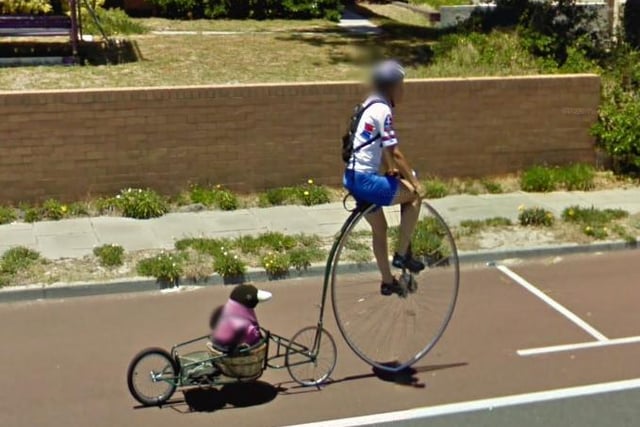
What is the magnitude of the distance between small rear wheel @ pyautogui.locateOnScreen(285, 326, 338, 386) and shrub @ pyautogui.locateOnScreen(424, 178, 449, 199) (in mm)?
4843

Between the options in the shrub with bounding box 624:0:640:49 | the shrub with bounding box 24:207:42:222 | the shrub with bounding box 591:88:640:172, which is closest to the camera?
the shrub with bounding box 24:207:42:222

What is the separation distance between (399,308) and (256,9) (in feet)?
48.1

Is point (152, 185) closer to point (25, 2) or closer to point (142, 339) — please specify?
point (142, 339)

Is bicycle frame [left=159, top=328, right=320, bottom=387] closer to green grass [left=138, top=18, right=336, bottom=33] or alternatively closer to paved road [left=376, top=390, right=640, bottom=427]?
paved road [left=376, top=390, right=640, bottom=427]

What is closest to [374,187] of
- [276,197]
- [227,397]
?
[227,397]

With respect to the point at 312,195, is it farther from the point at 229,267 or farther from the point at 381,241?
the point at 381,241

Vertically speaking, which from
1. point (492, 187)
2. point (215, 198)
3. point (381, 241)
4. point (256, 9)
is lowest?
point (492, 187)

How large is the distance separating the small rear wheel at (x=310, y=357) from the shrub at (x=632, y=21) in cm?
1016

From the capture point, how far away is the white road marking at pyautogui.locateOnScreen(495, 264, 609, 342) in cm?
711

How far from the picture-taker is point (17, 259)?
8.27 metres

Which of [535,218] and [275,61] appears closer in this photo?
[535,218]

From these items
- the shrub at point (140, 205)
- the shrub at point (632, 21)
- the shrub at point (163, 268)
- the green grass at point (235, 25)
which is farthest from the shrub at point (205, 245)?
the green grass at point (235, 25)

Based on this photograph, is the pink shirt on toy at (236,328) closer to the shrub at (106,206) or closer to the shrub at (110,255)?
the shrub at (110,255)

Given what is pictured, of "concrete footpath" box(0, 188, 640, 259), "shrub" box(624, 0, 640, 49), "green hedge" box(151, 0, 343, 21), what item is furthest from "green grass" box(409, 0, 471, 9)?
"concrete footpath" box(0, 188, 640, 259)
